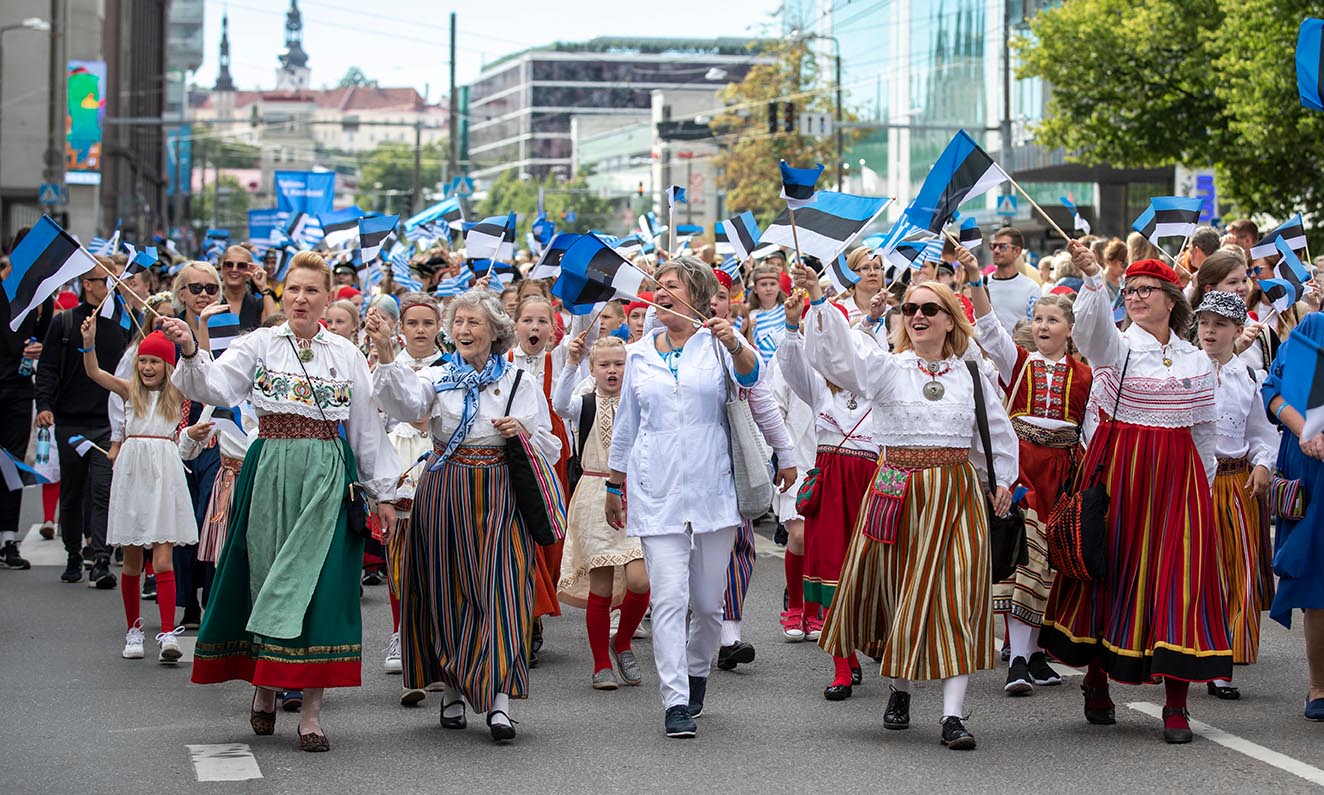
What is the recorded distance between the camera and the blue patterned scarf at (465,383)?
7.97 meters

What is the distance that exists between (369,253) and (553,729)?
8012mm

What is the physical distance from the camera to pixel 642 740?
772 cm

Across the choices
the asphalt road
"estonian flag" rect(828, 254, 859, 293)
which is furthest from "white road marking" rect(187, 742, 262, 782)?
"estonian flag" rect(828, 254, 859, 293)

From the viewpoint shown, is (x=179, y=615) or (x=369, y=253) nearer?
(x=179, y=615)

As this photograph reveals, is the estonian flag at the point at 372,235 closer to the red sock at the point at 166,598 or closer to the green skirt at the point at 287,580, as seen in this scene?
the red sock at the point at 166,598

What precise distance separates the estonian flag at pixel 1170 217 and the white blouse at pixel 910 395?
16.1 feet

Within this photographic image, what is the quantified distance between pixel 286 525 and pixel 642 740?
1701mm

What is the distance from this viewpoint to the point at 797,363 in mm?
7988

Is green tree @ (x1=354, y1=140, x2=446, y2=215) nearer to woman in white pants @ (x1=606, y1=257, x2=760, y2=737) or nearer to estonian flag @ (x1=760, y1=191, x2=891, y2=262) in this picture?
estonian flag @ (x1=760, y1=191, x2=891, y2=262)

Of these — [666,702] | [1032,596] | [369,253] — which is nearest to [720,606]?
[666,702]

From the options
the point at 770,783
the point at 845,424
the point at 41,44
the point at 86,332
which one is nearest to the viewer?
the point at 770,783

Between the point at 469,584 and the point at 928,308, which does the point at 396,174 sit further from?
the point at 928,308

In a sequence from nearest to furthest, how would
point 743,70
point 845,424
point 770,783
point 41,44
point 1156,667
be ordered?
point 770,783 → point 1156,667 → point 845,424 → point 41,44 → point 743,70

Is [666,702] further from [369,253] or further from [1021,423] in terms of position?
[369,253]
